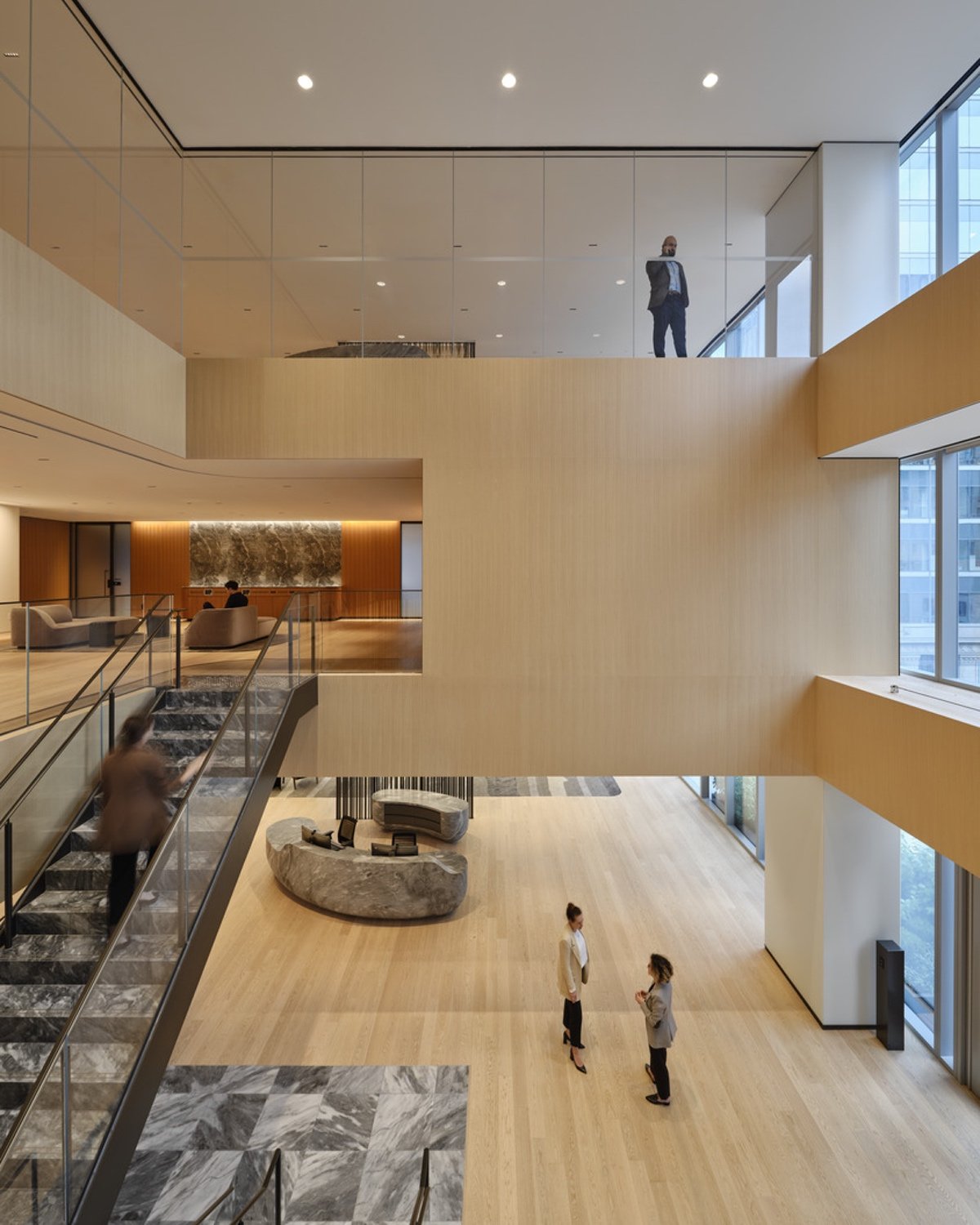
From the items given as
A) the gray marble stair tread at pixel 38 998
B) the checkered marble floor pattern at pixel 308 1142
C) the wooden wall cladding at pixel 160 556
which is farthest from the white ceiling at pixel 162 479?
the checkered marble floor pattern at pixel 308 1142

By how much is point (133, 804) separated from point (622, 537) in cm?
530

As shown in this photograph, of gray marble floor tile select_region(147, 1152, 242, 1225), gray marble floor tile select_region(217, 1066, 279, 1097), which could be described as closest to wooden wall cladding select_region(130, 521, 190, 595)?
gray marble floor tile select_region(217, 1066, 279, 1097)

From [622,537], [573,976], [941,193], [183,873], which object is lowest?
[573,976]

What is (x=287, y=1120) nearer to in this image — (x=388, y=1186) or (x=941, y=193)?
(x=388, y=1186)

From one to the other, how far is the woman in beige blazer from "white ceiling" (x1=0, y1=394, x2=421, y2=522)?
517 centimetres

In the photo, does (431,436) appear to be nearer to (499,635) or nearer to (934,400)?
(499,635)

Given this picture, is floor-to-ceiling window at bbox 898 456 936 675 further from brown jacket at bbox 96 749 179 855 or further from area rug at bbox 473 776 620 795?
area rug at bbox 473 776 620 795

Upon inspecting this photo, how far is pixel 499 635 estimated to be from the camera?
8.21 metres

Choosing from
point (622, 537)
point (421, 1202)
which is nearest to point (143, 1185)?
point (421, 1202)

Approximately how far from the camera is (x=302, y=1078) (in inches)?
295

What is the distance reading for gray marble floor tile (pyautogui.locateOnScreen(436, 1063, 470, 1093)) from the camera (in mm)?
7336

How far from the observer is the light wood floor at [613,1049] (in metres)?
6.12

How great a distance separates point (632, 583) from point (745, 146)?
5203mm

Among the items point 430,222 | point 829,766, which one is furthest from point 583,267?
point 829,766
